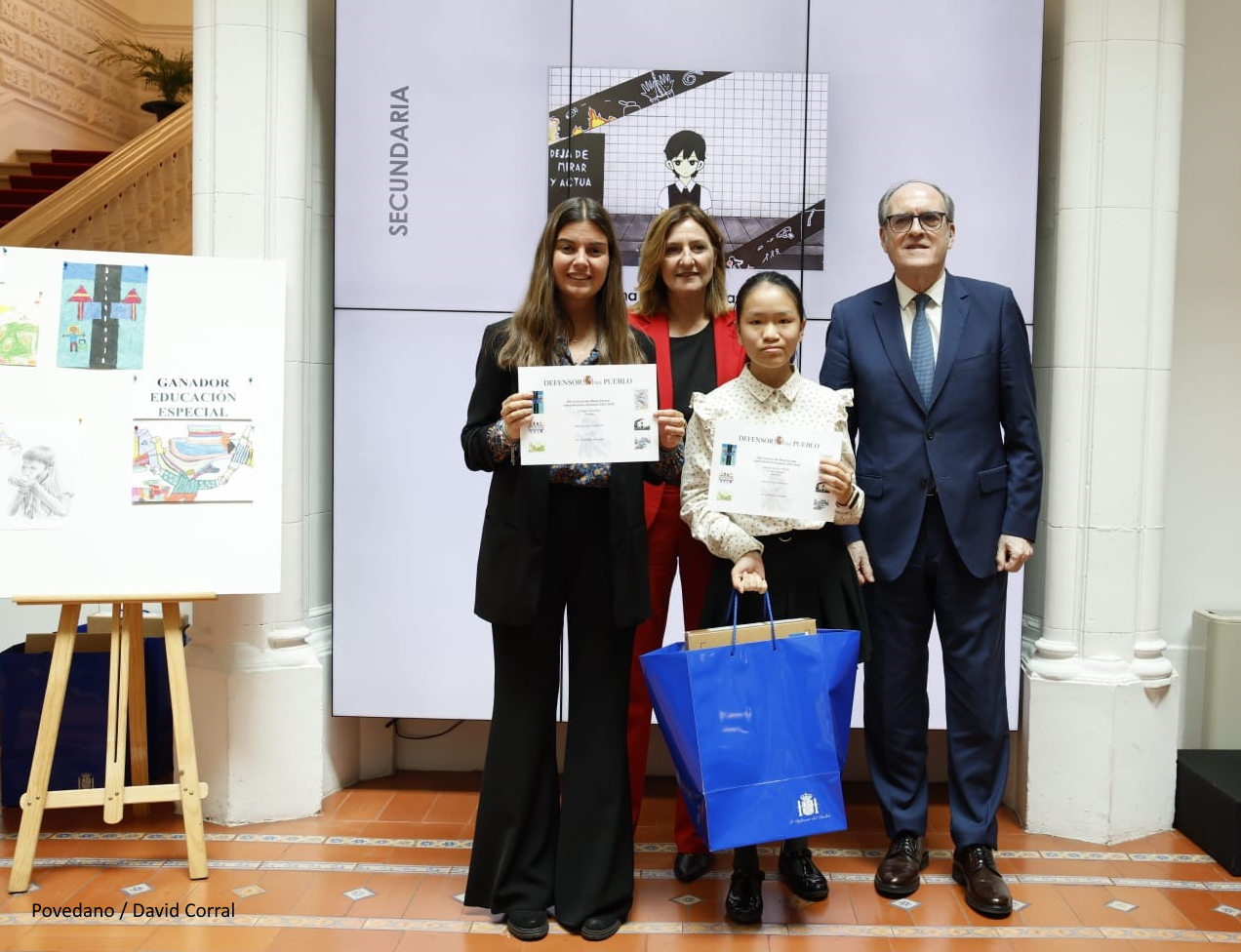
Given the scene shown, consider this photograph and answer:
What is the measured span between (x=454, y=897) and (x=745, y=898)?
82 cm

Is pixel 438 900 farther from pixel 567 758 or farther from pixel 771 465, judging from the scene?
pixel 771 465

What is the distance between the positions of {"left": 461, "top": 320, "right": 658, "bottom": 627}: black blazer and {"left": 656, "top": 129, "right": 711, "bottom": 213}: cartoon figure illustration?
3.80 ft

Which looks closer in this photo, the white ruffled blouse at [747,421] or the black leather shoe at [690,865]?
the white ruffled blouse at [747,421]

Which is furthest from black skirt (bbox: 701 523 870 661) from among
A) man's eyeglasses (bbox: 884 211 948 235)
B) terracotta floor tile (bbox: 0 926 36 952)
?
terracotta floor tile (bbox: 0 926 36 952)

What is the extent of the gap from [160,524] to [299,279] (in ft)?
3.13

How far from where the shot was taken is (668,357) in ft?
9.83

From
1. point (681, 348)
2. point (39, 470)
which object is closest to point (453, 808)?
point (39, 470)

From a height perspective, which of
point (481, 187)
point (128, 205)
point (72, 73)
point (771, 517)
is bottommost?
point (771, 517)

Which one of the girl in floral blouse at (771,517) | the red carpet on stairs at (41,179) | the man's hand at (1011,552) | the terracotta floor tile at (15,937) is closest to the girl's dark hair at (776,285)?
the girl in floral blouse at (771,517)

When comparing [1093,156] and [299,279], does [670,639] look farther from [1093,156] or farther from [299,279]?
[1093,156]

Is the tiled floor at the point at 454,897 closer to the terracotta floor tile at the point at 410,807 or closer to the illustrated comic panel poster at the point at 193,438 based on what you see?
the terracotta floor tile at the point at 410,807

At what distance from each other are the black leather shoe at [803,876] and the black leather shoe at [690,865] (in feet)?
0.78

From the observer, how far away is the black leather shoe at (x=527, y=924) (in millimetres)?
2705

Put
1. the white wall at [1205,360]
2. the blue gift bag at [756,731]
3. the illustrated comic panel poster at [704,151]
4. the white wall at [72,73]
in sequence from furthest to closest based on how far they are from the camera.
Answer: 1. the white wall at [72,73]
2. the white wall at [1205,360]
3. the illustrated comic panel poster at [704,151]
4. the blue gift bag at [756,731]
